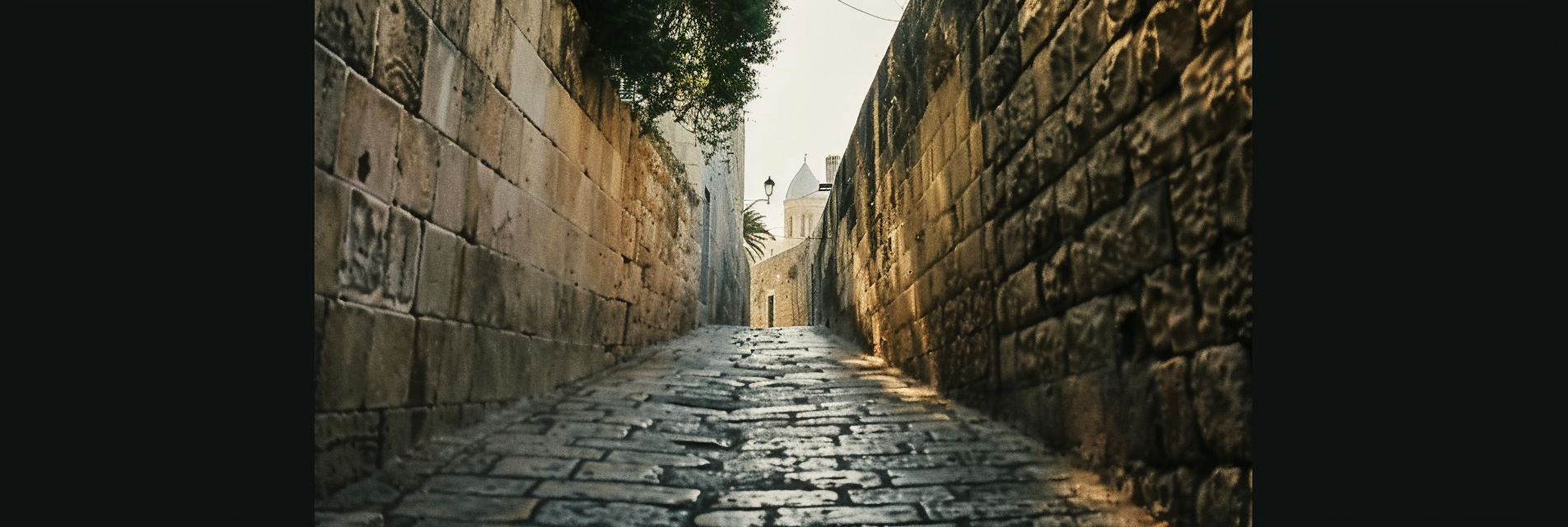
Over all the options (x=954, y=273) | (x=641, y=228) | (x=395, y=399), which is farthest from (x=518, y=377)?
(x=641, y=228)

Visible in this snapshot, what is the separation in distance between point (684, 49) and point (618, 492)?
14.6 ft

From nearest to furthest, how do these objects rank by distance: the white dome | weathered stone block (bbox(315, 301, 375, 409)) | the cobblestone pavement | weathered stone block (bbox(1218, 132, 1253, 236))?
weathered stone block (bbox(1218, 132, 1253, 236)) → weathered stone block (bbox(315, 301, 375, 409)) → the cobblestone pavement → the white dome

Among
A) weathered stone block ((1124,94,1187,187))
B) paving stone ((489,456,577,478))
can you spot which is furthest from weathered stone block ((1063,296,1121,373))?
paving stone ((489,456,577,478))

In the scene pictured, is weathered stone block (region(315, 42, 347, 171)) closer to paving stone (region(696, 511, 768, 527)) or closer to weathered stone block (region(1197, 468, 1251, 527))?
paving stone (region(696, 511, 768, 527))

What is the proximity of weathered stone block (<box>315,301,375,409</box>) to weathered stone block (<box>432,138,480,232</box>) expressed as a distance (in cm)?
69

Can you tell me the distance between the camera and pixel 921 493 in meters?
3.32

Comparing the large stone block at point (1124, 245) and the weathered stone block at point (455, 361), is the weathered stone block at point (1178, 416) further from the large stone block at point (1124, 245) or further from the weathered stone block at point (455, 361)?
the weathered stone block at point (455, 361)

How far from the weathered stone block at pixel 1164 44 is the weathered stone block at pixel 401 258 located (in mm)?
2479

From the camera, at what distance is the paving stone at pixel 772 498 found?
127 inches

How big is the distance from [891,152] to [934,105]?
1.56 metres

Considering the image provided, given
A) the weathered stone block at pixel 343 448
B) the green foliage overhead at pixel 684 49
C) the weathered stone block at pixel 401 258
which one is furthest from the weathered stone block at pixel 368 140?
the green foliage overhead at pixel 684 49

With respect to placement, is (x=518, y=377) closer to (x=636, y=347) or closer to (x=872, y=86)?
(x=636, y=347)

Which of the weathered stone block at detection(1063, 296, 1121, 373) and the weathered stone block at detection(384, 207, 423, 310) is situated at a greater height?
the weathered stone block at detection(384, 207, 423, 310)

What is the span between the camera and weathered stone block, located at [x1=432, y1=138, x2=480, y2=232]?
3.78 m
